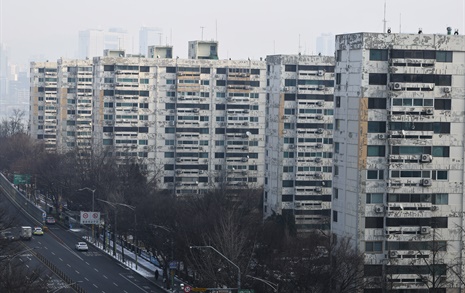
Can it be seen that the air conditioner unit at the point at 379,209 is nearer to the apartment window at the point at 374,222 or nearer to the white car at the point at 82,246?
the apartment window at the point at 374,222

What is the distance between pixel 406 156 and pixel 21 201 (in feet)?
308

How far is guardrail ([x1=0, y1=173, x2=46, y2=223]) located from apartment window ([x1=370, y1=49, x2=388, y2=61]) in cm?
7653

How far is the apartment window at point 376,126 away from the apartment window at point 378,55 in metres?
4.13

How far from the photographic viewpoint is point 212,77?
163125 mm

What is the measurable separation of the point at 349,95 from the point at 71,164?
273 ft

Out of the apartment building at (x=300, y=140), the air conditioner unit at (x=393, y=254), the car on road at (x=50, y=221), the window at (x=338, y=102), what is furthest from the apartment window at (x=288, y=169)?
the air conditioner unit at (x=393, y=254)

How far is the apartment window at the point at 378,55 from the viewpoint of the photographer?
277 ft

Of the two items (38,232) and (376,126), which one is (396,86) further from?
(38,232)

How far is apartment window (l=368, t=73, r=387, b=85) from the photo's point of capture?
277 ft

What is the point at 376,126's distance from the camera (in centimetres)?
8494

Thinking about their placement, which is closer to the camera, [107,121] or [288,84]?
[288,84]

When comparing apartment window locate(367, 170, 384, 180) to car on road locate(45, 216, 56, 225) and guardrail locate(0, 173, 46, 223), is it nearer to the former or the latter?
car on road locate(45, 216, 56, 225)

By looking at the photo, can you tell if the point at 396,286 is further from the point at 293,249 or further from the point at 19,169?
the point at 19,169

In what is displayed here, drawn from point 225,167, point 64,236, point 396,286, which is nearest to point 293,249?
point 396,286
